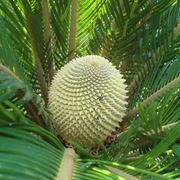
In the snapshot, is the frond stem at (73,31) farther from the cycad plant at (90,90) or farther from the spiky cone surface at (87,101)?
the spiky cone surface at (87,101)

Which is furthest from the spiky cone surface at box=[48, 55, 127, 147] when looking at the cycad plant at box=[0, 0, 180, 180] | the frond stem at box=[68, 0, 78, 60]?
the frond stem at box=[68, 0, 78, 60]

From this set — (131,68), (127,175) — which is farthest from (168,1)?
(127,175)

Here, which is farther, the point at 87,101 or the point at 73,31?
the point at 73,31

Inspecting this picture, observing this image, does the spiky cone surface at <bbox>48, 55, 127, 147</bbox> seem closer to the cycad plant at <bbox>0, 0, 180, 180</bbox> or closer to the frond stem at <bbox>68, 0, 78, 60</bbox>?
the cycad plant at <bbox>0, 0, 180, 180</bbox>

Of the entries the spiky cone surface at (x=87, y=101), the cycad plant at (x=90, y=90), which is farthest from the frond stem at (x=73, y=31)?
the spiky cone surface at (x=87, y=101)

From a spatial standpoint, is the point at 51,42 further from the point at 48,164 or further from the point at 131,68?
the point at 48,164

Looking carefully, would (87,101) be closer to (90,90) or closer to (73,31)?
(90,90)

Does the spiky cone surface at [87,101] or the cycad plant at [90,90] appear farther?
the spiky cone surface at [87,101]

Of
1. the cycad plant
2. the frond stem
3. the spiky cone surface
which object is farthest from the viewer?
the frond stem

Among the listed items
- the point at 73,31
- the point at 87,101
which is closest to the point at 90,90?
the point at 87,101
